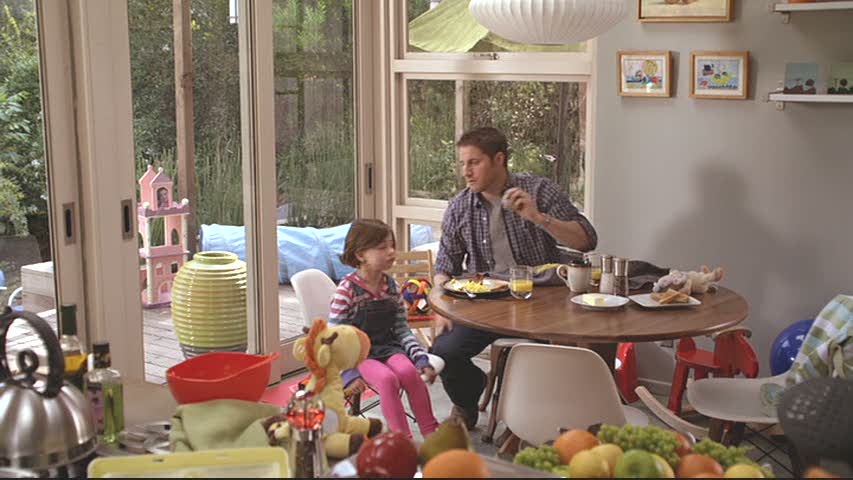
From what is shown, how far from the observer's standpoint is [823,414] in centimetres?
153

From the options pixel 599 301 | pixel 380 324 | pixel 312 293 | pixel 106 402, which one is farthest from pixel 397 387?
pixel 106 402

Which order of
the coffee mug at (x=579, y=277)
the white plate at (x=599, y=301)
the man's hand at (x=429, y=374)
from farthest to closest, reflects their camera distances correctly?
the coffee mug at (x=579, y=277) < the white plate at (x=599, y=301) < the man's hand at (x=429, y=374)

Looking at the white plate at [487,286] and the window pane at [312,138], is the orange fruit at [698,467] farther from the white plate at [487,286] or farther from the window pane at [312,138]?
the window pane at [312,138]

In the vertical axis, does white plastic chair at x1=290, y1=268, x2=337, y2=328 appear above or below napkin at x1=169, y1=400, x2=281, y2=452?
below

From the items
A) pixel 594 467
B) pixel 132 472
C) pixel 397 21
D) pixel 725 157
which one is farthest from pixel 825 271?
pixel 132 472

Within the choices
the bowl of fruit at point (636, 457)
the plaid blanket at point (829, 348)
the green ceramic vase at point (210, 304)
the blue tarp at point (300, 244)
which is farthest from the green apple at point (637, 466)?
the blue tarp at point (300, 244)

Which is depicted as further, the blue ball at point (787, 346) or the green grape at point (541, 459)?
the blue ball at point (787, 346)

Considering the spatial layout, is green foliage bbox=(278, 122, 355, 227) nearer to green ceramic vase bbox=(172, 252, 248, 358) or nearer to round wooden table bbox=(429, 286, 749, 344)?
green ceramic vase bbox=(172, 252, 248, 358)

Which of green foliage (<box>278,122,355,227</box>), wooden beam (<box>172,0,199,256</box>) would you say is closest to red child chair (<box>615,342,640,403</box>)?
green foliage (<box>278,122,355,227</box>)

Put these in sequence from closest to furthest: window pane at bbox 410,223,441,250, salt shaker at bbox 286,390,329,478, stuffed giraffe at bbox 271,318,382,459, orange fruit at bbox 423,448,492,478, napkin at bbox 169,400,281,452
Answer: orange fruit at bbox 423,448,492,478 < salt shaker at bbox 286,390,329,478 < napkin at bbox 169,400,281,452 < stuffed giraffe at bbox 271,318,382,459 < window pane at bbox 410,223,441,250

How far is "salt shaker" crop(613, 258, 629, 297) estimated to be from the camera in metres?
3.57

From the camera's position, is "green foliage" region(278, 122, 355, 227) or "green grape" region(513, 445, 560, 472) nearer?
"green grape" region(513, 445, 560, 472)

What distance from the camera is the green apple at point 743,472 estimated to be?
1520 millimetres

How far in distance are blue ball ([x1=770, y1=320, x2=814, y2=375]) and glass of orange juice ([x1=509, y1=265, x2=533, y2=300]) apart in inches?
42.1
